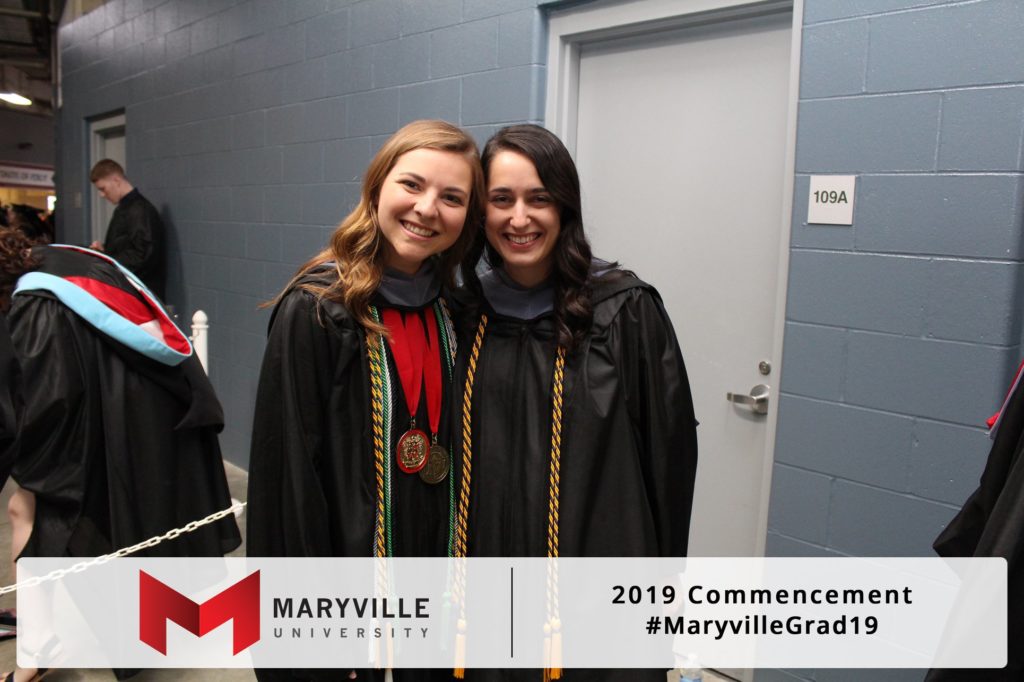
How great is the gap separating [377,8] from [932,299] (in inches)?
102

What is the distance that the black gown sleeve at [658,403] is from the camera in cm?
150

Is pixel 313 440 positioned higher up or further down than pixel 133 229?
further down

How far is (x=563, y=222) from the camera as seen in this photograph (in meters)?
1.55

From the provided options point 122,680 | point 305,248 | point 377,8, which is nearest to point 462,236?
point 122,680

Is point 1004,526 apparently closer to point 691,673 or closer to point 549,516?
point 549,516

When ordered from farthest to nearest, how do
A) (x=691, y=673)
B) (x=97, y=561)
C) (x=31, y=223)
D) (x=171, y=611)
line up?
(x=31, y=223), (x=171, y=611), (x=691, y=673), (x=97, y=561)

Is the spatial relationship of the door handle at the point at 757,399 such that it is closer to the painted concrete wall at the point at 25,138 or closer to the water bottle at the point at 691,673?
the water bottle at the point at 691,673

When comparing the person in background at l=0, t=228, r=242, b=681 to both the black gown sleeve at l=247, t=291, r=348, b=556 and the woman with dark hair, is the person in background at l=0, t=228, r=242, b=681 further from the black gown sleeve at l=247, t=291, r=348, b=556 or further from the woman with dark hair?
the woman with dark hair

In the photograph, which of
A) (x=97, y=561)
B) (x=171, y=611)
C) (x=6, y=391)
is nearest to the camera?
(x=6, y=391)

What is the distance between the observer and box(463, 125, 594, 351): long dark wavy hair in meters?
1.48

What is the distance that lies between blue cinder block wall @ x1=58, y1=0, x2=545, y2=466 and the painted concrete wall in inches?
340

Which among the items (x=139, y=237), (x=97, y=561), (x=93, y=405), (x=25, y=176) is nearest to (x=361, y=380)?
(x=97, y=561)

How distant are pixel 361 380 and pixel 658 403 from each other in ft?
1.83

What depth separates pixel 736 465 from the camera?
A: 2.55 m
